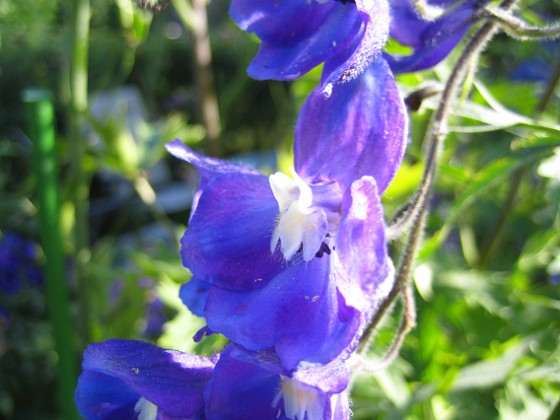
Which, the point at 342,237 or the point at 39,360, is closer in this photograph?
the point at 342,237

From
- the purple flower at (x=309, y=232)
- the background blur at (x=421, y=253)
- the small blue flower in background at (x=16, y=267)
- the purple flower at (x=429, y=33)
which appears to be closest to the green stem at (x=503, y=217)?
the background blur at (x=421, y=253)

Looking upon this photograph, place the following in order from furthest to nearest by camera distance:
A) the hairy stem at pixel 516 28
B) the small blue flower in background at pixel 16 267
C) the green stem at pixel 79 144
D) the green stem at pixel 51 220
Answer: the small blue flower in background at pixel 16 267 → the green stem at pixel 79 144 → the green stem at pixel 51 220 → the hairy stem at pixel 516 28

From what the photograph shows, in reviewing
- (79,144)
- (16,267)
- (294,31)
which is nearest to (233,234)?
(294,31)

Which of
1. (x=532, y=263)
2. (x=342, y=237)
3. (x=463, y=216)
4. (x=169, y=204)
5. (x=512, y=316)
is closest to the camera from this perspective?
(x=342, y=237)

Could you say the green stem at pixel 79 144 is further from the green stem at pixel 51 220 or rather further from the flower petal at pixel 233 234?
the flower petal at pixel 233 234

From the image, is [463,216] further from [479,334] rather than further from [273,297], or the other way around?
[273,297]

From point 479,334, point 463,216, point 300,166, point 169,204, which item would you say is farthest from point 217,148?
point 169,204
